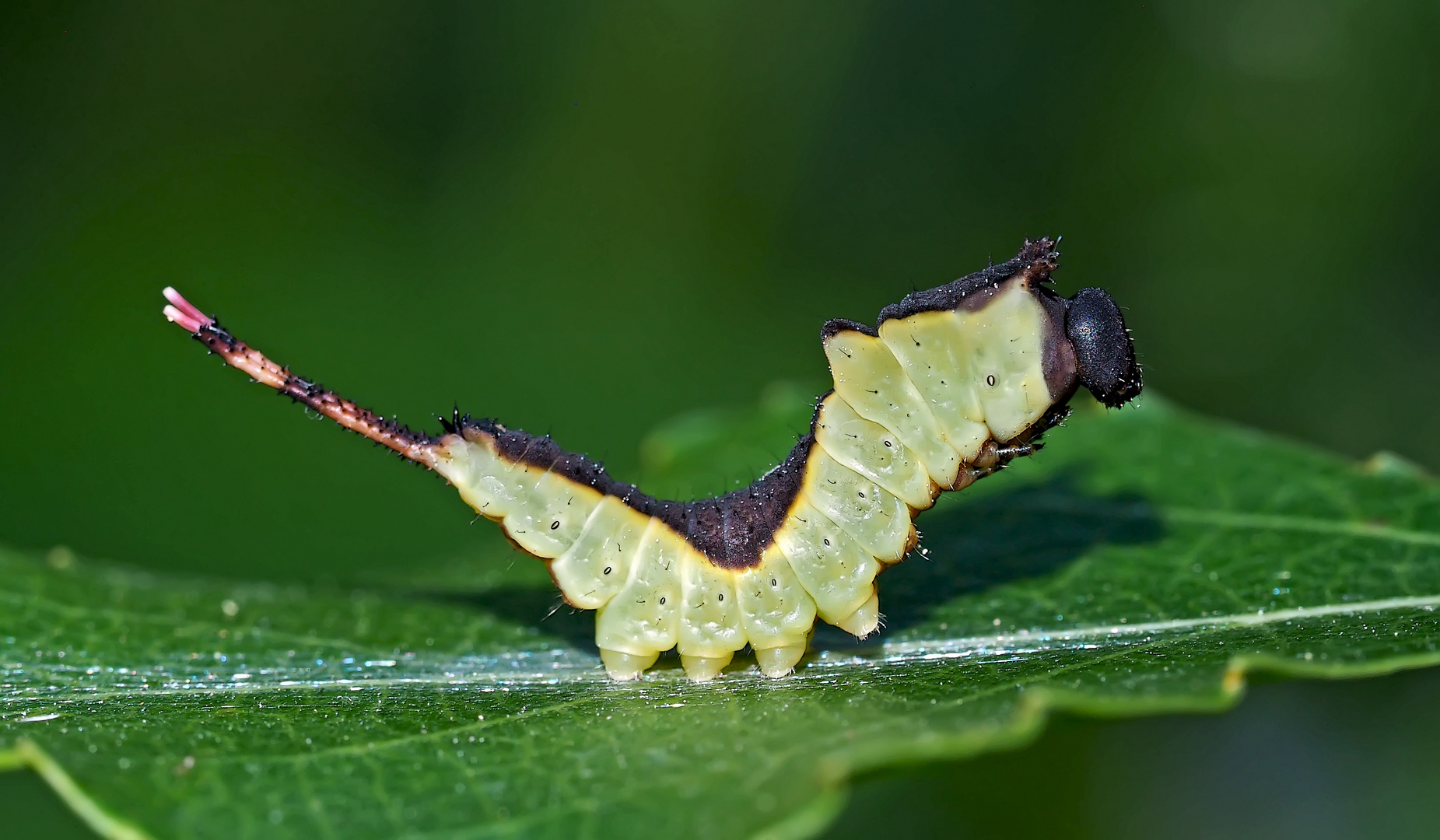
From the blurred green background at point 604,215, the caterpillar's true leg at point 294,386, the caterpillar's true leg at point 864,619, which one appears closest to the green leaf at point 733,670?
the caterpillar's true leg at point 864,619

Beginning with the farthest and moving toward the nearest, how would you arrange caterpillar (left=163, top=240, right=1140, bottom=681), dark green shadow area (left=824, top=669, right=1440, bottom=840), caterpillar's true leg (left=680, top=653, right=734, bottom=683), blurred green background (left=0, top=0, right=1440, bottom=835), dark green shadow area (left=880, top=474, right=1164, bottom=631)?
blurred green background (left=0, top=0, right=1440, bottom=835) < dark green shadow area (left=824, top=669, right=1440, bottom=840) < dark green shadow area (left=880, top=474, right=1164, bottom=631) < caterpillar's true leg (left=680, top=653, right=734, bottom=683) < caterpillar (left=163, top=240, right=1140, bottom=681)

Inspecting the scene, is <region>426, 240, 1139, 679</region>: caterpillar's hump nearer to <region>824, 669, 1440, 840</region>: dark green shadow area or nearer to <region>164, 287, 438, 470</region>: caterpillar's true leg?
<region>164, 287, 438, 470</region>: caterpillar's true leg

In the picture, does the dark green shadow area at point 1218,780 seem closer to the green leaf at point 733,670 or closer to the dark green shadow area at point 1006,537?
the dark green shadow area at point 1006,537

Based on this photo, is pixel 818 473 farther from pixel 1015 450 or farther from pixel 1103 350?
pixel 1103 350

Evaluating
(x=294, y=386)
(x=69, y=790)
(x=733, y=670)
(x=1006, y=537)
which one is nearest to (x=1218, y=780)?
(x=1006, y=537)

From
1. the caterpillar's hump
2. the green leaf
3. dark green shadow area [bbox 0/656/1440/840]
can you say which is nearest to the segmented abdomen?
the caterpillar's hump

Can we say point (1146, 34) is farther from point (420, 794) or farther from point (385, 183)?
point (420, 794)

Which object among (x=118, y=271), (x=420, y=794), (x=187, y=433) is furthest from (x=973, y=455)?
(x=118, y=271)

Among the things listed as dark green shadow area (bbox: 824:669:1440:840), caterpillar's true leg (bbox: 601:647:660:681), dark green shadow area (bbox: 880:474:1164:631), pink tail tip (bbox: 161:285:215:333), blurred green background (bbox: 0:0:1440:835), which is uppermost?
blurred green background (bbox: 0:0:1440:835)
